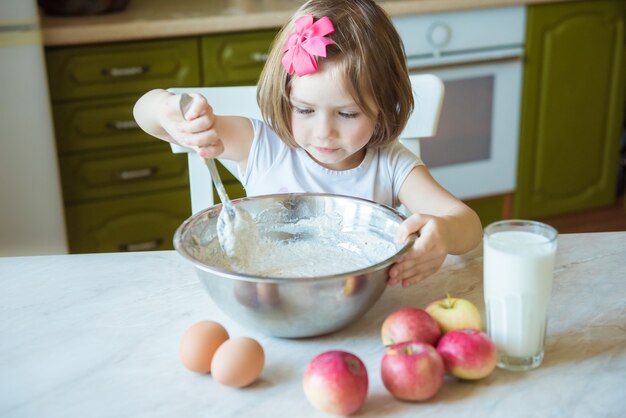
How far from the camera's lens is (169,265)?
3.76 feet

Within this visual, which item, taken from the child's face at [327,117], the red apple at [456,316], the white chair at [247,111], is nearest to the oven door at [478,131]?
the white chair at [247,111]

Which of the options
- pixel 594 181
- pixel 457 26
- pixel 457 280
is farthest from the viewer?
pixel 594 181

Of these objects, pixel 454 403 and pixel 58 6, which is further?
pixel 58 6

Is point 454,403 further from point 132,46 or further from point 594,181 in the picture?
point 594,181

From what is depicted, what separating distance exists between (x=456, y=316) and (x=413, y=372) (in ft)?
0.42

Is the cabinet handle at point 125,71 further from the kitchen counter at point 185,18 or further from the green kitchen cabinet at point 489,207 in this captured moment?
the green kitchen cabinet at point 489,207

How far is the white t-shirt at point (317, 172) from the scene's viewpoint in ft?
4.42

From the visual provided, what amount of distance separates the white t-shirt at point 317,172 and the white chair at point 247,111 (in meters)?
0.07

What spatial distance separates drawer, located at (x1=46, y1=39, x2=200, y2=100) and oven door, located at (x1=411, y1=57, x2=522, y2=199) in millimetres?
860

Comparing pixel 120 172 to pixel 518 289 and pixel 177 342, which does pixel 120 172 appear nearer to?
pixel 177 342

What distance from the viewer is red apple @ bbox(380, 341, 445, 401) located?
0.79 meters

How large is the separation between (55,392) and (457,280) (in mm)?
545

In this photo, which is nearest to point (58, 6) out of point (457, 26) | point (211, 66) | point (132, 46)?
point (132, 46)

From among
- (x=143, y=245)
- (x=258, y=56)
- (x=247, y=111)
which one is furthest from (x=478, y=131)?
(x=247, y=111)
